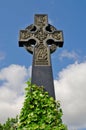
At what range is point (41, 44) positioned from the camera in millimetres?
8859

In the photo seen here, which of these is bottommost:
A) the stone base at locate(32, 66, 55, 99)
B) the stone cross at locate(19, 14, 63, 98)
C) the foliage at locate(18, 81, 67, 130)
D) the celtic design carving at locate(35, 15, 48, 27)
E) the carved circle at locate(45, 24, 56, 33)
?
the foliage at locate(18, 81, 67, 130)

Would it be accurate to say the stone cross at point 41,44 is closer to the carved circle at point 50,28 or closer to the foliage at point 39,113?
the carved circle at point 50,28

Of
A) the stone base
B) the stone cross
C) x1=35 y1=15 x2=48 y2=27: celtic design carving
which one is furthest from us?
x1=35 y1=15 x2=48 y2=27: celtic design carving

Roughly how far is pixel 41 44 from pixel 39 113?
2.68 m

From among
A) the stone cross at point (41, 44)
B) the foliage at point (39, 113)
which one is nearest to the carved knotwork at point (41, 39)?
the stone cross at point (41, 44)

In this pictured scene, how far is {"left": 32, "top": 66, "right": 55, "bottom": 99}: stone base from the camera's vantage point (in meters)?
7.82

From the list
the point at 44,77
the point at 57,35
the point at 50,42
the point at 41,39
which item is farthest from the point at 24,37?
the point at 44,77

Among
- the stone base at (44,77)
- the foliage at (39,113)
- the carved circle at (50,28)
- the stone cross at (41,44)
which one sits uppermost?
the carved circle at (50,28)

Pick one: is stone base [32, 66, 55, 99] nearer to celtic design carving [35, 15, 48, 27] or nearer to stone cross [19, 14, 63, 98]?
stone cross [19, 14, 63, 98]

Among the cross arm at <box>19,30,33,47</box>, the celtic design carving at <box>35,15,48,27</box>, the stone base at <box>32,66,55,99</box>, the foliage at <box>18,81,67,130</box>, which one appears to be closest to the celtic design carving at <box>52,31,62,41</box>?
the celtic design carving at <box>35,15,48,27</box>

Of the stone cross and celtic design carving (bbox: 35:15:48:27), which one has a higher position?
celtic design carving (bbox: 35:15:48:27)

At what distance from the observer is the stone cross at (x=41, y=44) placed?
26.3ft

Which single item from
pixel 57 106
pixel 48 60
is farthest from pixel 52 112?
pixel 48 60

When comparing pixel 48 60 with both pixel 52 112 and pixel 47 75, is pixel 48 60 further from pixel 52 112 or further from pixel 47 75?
pixel 52 112
